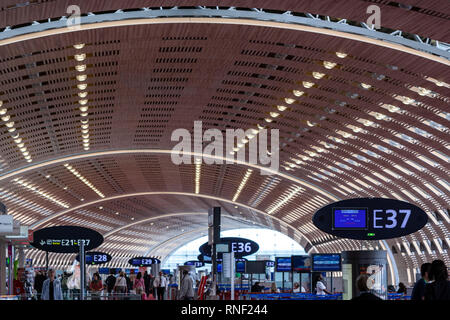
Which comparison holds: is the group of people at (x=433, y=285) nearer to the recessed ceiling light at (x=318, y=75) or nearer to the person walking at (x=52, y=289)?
the person walking at (x=52, y=289)

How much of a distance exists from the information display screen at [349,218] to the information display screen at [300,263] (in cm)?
2615

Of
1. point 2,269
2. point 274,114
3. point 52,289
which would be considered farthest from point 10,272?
point 52,289

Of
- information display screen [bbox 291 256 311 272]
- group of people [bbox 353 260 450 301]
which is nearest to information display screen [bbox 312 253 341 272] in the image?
information display screen [bbox 291 256 311 272]

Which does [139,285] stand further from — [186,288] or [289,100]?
[186,288]

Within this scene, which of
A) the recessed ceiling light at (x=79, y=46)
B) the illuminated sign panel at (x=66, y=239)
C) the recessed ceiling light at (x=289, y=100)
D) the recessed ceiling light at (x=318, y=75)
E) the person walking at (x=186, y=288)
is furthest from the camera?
the recessed ceiling light at (x=289, y=100)

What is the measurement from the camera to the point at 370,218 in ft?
49.1

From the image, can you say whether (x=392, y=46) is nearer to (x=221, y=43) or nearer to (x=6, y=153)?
(x=221, y=43)

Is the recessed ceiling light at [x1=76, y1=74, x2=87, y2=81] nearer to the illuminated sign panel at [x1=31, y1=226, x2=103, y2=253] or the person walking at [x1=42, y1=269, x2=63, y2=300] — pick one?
the person walking at [x1=42, y1=269, x2=63, y2=300]

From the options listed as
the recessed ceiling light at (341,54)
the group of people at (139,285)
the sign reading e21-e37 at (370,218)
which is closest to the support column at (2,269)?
the group of people at (139,285)

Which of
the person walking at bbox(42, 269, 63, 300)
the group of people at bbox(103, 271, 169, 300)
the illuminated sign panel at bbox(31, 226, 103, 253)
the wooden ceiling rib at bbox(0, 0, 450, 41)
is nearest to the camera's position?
the illuminated sign panel at bbox(31, 226, 103, 253)

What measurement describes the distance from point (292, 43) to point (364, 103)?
1029 centimetres

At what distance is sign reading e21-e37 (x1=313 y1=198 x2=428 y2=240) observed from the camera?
14719 millimetres

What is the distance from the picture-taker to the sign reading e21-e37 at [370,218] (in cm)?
1472

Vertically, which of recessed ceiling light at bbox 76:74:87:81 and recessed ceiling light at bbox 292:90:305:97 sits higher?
recessed ceiling light at bbox 76:74:87:81
